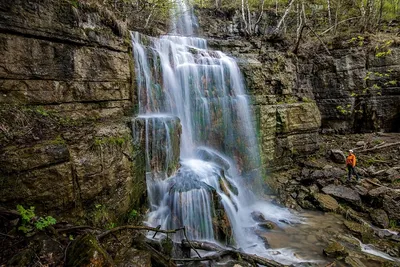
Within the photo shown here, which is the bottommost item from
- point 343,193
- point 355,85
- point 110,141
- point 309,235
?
point 309,235

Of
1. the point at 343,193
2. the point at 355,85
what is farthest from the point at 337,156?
the point at 355,85

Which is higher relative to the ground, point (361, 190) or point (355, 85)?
point (355, 85)

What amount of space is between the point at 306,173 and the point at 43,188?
9209 mm

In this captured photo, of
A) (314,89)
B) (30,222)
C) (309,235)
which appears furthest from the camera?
(314,89)

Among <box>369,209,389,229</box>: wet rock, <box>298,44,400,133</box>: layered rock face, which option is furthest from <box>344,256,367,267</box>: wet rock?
<box>298,44,400,133</box>: layered rock face

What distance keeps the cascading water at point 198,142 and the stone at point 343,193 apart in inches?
81.4

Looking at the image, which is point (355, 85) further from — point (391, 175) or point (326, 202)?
point (326, 202)

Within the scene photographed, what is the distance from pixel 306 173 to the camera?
9641 millimetres

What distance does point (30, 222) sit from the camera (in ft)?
11.3

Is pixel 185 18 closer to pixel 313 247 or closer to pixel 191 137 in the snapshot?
pixel 191 137

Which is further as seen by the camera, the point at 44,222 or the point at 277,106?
the point at 277,106

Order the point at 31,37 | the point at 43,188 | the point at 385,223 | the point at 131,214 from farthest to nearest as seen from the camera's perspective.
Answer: the point at 385,223 → the point at 131,214 → the point at 31,37 → the point at 43,188

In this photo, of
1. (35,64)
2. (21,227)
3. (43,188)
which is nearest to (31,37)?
(35,64)

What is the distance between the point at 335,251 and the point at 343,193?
11.4ft
